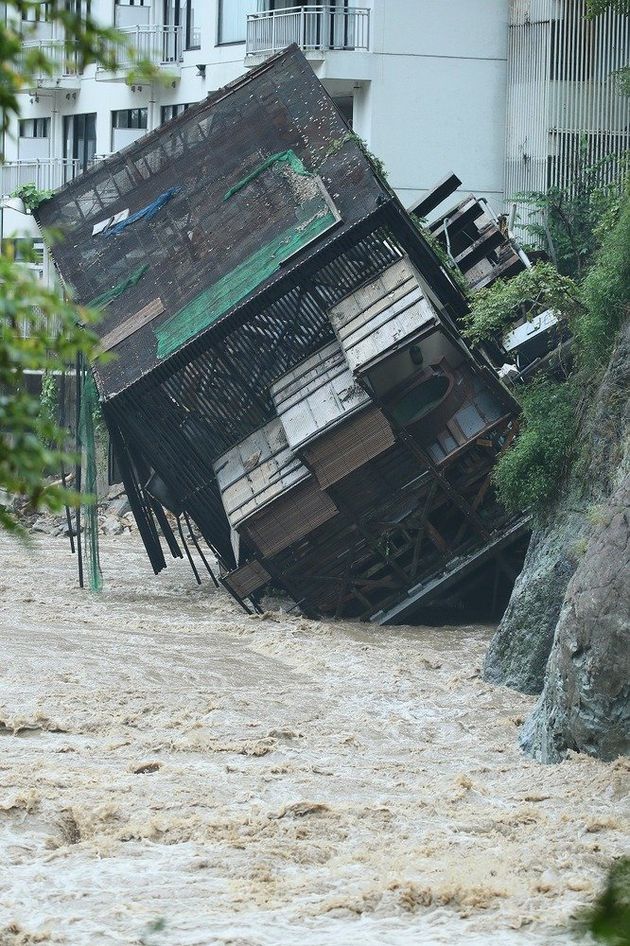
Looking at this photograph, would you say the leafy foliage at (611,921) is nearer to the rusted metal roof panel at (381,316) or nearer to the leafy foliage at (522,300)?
the leafy foliage at (522,300)

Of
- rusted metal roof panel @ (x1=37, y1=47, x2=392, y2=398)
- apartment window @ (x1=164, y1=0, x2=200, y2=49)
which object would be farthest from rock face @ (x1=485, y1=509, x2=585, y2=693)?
apartment window @ (x1=164, y1=0, x2=200, y2=49)

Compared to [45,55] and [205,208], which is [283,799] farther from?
[205,208]

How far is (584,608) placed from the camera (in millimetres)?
12391

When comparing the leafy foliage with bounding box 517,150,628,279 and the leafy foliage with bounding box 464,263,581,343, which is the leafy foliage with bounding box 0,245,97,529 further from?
the leafy foliage with bounding box 517,150,628,279

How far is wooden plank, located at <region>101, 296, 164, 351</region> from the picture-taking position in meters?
21.3

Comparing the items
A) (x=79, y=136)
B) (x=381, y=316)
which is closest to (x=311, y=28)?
(x=79, y=136)

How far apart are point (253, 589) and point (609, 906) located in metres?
18.0

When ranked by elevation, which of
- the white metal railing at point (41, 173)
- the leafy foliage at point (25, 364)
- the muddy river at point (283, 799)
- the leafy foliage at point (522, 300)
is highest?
the white metal railing at point (41, 173)

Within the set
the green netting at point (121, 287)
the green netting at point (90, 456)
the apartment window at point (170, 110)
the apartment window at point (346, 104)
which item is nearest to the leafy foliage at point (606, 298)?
the green netting at point (90, 456)

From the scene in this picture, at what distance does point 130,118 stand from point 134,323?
65.5 feet

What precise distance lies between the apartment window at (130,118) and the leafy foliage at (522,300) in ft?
72.8

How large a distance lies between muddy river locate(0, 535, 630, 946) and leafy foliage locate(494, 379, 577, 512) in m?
2.24

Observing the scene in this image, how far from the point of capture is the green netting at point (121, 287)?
71.8ft

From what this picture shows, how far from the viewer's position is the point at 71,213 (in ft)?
74.6
